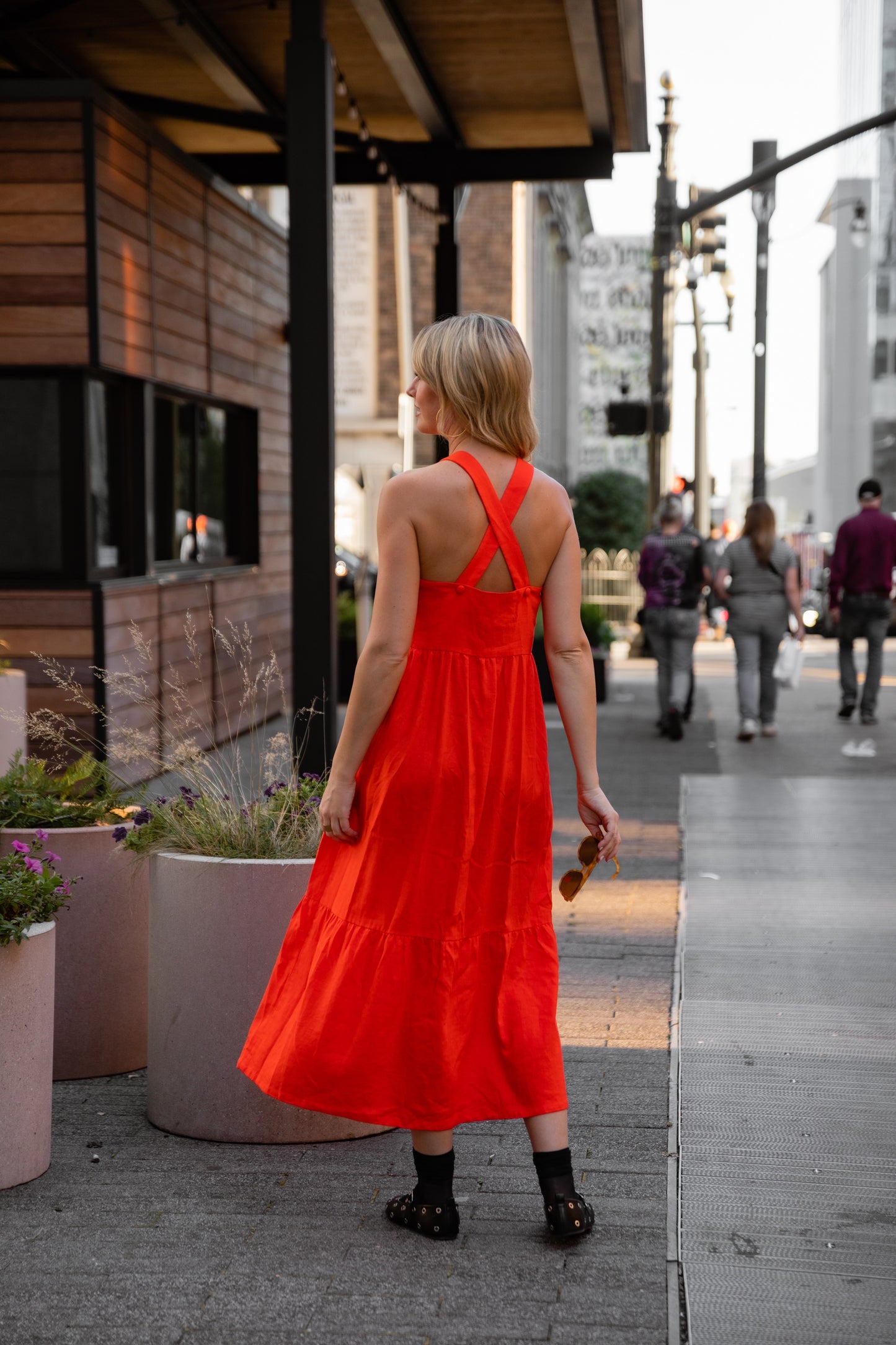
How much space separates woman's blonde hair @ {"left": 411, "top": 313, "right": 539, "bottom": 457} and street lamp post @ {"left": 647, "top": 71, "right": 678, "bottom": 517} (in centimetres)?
1465

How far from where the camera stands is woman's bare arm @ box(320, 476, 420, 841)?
3.47 meters

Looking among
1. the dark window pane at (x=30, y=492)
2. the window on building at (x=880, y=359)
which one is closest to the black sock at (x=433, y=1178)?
the dark window pane at (x=30, y=492)

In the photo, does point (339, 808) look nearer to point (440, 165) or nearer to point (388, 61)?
point (388, 61)

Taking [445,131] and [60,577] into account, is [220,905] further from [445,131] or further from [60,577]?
[445,131]

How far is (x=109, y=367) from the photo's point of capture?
9547mm

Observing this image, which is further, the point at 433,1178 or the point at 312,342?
the point at 312,342

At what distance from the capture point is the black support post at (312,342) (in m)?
8.44

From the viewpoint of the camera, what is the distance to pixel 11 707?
25.6 feet

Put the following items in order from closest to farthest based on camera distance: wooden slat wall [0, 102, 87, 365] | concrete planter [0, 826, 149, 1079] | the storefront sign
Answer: concrete planter [0, 826, 149, 1079], wooden slat wall [0, 102, 87, 365], the storefront sign

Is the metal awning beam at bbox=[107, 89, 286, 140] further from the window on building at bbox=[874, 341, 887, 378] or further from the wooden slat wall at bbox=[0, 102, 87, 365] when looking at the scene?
the window on building at bbox=[874, 341, 887, 378]

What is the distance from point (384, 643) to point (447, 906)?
60cm

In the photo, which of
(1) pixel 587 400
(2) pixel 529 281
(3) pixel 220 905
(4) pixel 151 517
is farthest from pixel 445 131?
(1) pixel 587 400

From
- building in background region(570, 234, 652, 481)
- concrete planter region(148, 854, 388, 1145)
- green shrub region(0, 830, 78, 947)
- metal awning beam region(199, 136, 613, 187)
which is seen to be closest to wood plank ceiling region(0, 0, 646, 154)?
metal awning beam region(199, 136, 613, 187)

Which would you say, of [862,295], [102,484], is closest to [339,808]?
[102,484]
